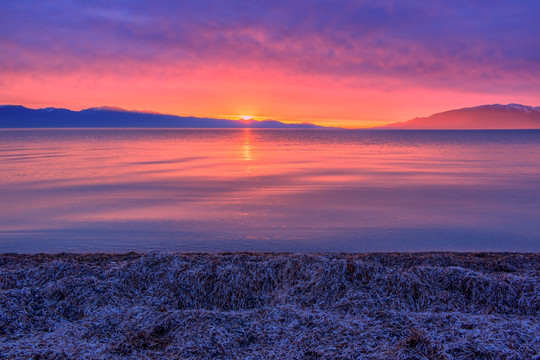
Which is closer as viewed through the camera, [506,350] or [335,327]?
[506,350]

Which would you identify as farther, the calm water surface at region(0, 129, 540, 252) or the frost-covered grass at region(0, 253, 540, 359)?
the calm water surface at region(0, 129, 540, 252)

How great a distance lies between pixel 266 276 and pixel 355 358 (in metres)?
2.64

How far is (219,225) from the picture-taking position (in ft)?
38.2

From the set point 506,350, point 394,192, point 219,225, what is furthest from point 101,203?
point 506,350

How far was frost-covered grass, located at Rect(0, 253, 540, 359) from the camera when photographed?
4.41 meters

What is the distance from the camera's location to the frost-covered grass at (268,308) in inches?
173

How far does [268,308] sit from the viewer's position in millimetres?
5555

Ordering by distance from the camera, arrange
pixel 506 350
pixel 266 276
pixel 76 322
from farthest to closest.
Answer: pixel 266 276 → pixel 76 322 → pixel 506 350

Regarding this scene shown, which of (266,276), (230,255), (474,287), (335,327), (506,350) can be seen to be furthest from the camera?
(230,255)

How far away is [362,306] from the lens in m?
5.69

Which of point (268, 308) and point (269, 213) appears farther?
point (269, 213)

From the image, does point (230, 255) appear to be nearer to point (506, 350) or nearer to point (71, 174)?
point (506, 350)

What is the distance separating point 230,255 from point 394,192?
10875 millimetres

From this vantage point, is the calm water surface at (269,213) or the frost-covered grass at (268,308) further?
the calm water surface at (269,213)
